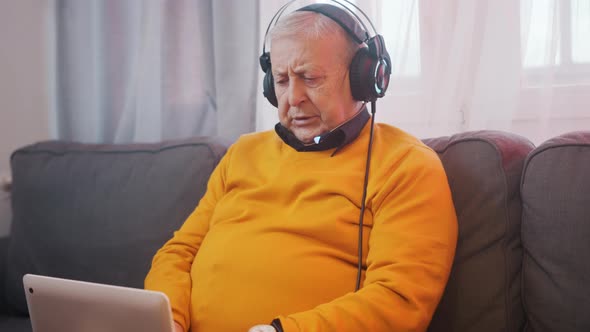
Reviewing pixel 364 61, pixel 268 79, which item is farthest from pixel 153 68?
pixel 364 61

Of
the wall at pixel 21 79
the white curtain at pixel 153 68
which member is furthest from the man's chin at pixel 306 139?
the wall at pixel 21 79

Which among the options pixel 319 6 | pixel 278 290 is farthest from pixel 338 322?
pixel 319 6

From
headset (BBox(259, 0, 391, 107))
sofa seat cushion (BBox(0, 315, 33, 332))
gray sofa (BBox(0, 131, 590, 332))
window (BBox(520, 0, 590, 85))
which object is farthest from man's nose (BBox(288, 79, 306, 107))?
sofa seat cushion (BBox(0, 315, 33, 332))

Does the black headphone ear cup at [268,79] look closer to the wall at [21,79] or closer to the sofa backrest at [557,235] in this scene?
the sofa backrest at [557,235]

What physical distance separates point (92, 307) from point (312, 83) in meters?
0.60

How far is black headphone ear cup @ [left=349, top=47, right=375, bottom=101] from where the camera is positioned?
3.70ft

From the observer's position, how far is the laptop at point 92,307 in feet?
2.74

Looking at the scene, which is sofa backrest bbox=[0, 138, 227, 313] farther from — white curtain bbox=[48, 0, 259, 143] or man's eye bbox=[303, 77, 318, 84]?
man's eye bbox=[303, 77, 318, 84]

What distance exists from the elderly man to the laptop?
183 millimetres

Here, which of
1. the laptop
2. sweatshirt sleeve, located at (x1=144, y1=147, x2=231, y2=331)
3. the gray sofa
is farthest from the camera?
sweatshirt sleeve, located at (x1=144, y1=147, x2=231, y2=331)

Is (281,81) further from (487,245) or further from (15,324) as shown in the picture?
(15,324)

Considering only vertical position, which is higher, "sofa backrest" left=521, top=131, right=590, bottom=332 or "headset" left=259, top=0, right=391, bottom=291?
"headset" left=259, top=0, right=391, bottom=291

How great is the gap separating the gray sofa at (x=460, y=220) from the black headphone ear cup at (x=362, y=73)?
26cm

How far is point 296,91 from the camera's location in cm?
117
